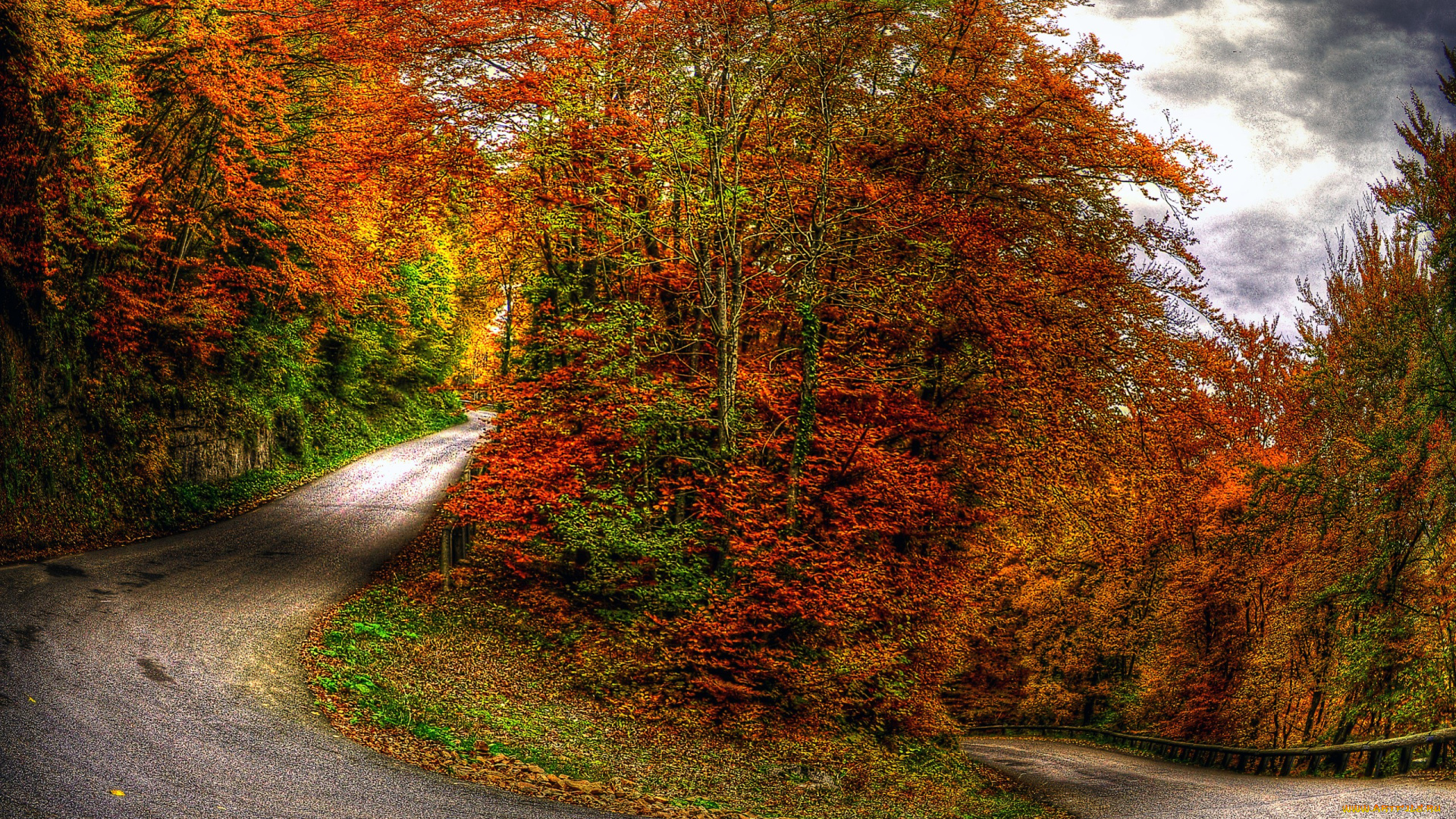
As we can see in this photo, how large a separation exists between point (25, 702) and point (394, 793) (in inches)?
136

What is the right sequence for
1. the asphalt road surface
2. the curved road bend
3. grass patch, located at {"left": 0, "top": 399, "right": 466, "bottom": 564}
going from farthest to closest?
grass patch, located at {"left": 0, "top": 399, "right": 466, "bottom": 564} → the asphalt road surface → the curved road bend

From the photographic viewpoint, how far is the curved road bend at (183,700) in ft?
19.3

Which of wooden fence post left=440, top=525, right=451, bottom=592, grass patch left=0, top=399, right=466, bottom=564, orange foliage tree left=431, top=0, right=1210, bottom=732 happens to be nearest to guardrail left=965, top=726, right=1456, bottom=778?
orange foliage tree left=431, top=0, right=1210, bottom=732

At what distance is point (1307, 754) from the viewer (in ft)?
42.2

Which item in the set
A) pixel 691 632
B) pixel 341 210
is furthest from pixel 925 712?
pixel 341 210

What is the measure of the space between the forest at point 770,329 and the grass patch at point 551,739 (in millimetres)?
682

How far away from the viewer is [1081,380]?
13.7 meters

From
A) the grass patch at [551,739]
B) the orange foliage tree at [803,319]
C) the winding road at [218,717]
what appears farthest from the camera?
the orange foliage tree at [803,319]

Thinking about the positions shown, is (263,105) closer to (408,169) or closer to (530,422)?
(408,169)

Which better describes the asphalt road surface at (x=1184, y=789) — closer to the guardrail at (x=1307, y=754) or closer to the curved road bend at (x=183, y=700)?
the guardrail at (x=1307, y=754)

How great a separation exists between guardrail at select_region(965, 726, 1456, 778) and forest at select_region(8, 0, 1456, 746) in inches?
35.4

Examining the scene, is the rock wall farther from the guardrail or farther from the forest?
the guardrail

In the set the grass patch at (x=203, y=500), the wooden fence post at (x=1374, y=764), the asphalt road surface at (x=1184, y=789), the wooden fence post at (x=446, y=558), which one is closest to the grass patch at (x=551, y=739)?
the wooden fence post at (x=446, y=558)

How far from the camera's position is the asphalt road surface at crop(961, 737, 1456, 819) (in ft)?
28.4
